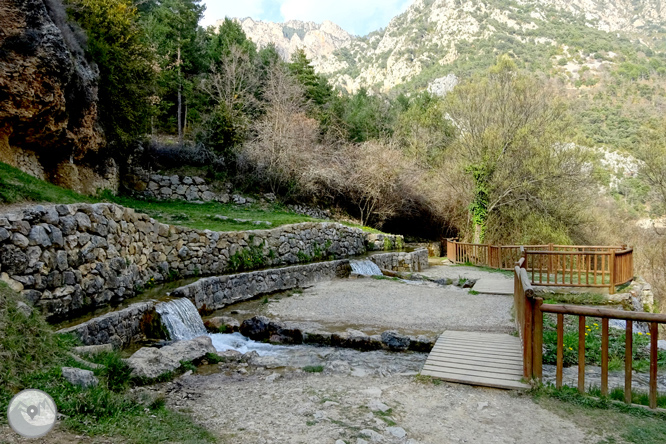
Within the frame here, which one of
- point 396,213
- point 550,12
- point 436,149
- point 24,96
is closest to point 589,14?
point 550,12

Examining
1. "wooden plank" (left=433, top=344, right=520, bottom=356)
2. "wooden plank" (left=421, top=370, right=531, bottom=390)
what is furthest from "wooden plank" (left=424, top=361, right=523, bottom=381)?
"wooden plank" (left=433, top=344, right=520, bottom=356)

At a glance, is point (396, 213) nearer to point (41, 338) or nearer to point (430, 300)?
point (430, 300)

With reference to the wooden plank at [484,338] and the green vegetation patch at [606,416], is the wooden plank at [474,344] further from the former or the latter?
the green vegetation patch at [606,416]

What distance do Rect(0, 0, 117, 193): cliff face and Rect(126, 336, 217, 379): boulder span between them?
7.72 m

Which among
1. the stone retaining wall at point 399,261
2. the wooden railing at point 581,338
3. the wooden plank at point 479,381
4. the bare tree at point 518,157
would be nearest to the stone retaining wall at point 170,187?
the stone retaining wall at point 399,261

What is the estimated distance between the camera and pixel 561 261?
45.6 ft

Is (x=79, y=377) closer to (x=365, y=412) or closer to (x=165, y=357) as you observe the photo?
(x=165, y=357)

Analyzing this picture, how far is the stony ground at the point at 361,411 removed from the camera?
12.1 ft

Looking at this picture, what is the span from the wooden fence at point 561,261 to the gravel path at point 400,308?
2.18 m

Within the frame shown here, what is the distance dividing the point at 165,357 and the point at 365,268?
11.3m

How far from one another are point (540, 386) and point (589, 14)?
380 ft

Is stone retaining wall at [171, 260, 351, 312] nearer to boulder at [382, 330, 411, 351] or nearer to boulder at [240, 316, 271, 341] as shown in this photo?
boulder at [240, 316, 271, 341]

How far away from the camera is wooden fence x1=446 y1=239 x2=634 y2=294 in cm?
1247

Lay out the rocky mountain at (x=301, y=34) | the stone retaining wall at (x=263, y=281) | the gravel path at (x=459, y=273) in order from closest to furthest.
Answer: the stone retaining wall at (x=263, y=281) < the gravel path at (x=459, y=273) < the rocky mountain at (x=301, y=34)
